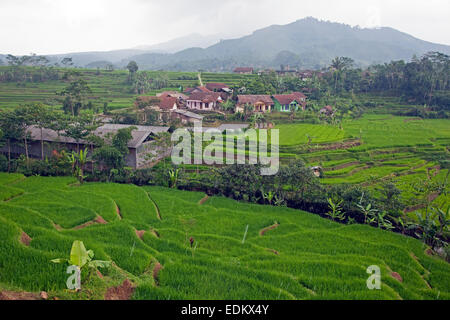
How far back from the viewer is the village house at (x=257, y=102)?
34.8 meters

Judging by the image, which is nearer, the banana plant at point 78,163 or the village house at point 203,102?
the banana plant at point 78,163

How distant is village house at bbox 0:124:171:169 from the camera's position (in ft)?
61.7

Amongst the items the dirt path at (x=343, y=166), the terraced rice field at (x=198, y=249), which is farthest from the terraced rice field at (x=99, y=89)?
the dirt path at (x=343, y=166)

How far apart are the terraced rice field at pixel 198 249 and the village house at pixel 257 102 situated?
20.9 meters

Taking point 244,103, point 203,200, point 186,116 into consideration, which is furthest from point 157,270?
point 244,103

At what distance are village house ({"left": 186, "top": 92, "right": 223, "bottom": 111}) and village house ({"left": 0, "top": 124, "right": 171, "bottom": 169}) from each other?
54.1 feet

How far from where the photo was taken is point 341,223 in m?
13.4

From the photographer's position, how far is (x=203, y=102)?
36531 mm

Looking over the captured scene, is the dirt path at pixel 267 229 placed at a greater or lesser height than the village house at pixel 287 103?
lesser

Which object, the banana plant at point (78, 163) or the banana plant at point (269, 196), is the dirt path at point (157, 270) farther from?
the banana plant at point (78, 163)

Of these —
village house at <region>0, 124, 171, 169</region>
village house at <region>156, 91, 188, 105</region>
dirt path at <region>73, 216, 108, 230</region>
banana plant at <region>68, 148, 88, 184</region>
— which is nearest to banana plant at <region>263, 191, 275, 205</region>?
dirt path at <region>73, 216, 108, 230</region>

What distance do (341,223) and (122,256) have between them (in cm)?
923
